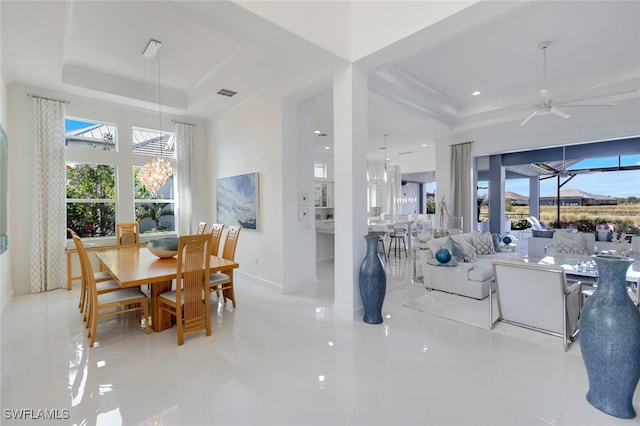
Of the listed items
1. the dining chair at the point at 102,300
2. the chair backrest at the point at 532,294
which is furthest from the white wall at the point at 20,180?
the chair backrest at the point at 532,294

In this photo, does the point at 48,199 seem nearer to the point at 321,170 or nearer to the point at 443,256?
the point at 321,170

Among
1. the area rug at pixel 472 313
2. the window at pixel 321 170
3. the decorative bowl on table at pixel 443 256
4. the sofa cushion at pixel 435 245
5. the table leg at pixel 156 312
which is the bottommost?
the area rug at pixel 472 313

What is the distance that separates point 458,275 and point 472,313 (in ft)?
2.64

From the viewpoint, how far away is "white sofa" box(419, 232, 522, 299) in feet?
13.8

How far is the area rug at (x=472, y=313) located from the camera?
2.97 m

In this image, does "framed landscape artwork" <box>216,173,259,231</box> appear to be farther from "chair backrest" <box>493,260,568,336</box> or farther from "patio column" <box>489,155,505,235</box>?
"patio column" <box>489,155,505,235</box>

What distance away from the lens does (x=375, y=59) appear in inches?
137

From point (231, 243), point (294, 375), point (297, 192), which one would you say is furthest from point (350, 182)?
point (294, 375)

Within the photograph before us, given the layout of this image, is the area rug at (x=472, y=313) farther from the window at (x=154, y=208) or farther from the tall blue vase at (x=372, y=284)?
the window at (x=154, y=208)

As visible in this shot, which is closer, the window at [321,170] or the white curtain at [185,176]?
the white curtain at [185,176]

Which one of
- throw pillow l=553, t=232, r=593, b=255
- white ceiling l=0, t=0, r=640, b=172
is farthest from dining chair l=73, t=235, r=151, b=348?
throw pillow l=553, t=232, r=593, b=255

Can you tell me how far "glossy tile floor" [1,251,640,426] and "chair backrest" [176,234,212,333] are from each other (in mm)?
220

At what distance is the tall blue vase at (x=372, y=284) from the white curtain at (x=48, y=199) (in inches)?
196

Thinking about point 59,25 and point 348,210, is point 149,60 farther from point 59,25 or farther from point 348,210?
point 348,210
